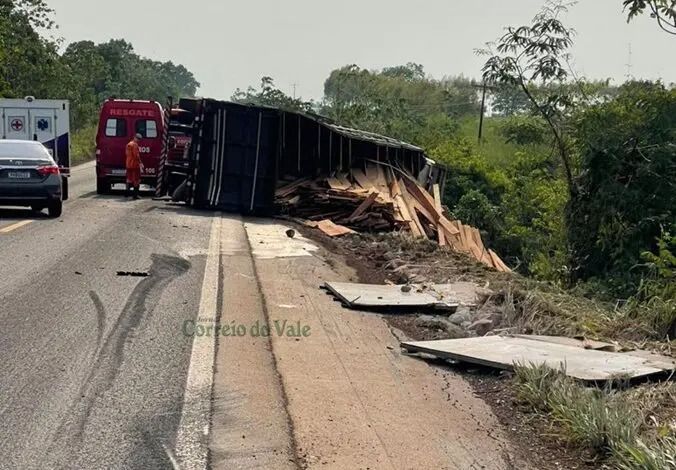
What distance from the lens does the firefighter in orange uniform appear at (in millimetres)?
23609

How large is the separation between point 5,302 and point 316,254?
243 inches

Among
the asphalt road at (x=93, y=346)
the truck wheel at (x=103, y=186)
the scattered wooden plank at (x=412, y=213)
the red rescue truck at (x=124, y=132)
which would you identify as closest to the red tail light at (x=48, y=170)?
the asphalt road at (x=93, y=346)

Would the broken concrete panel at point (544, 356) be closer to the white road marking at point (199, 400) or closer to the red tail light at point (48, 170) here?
the white road marking at point (199, 400)

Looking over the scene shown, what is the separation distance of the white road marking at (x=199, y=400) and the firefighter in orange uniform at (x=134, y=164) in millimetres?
14491

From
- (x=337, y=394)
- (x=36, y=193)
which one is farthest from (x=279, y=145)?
(x=337, y=394)

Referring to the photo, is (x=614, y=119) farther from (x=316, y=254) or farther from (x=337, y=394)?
(x=337, y=394)

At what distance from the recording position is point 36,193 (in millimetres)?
17578

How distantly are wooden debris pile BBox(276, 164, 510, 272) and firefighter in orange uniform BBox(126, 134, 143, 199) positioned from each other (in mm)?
4628

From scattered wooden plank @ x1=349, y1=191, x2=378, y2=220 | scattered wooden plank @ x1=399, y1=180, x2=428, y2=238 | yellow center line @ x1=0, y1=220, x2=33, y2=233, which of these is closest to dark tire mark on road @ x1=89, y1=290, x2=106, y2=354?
yellow center line @ x1=0, y1=220, x2=33, y2=233

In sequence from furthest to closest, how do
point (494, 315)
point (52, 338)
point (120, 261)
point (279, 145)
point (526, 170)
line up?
point (526, 170), point (279, 145), point (120, 261), point (494, 315), point (52, 338)

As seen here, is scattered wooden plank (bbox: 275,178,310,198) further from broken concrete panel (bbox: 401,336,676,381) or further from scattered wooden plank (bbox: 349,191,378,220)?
broken concrete panel (bbox: 401,336,676,381)

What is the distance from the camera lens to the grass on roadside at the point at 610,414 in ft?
16.2

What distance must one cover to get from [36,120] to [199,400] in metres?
22.5

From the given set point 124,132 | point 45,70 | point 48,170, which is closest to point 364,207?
point 48,170
